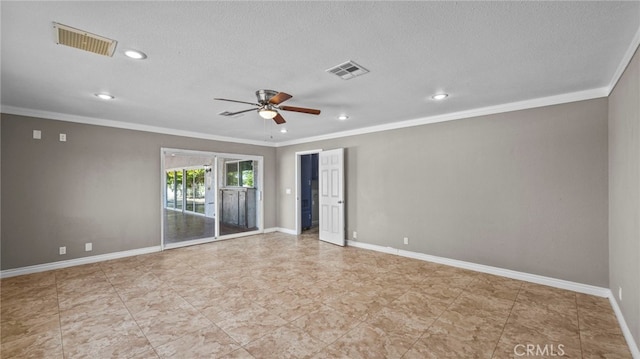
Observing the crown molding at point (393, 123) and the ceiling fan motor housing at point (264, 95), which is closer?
the ceiling fan motor housing at point (264, 95)

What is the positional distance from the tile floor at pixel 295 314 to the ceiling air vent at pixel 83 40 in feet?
8.39

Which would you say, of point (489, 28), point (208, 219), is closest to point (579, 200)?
point (489, 28)

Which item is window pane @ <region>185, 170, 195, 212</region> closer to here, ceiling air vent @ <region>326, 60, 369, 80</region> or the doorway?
the doorway

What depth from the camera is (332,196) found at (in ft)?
19.9

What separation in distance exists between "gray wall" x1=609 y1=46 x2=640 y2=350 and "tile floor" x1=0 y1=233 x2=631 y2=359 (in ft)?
1.30

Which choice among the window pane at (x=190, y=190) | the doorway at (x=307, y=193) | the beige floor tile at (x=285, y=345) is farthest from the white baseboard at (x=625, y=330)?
the window pane at (x=190, y=190)

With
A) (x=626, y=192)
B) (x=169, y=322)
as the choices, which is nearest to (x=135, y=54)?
(x=169, y=322)

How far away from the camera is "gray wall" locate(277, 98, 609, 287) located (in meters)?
3.33

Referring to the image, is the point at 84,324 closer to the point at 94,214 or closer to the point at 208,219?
the point at 94,214

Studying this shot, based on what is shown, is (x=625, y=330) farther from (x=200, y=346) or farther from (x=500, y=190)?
(x=200, y=346)

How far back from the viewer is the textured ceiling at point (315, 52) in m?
1.74

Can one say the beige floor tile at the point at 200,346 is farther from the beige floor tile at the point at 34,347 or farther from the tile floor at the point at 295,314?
the beige floor tile at the point at 34,347

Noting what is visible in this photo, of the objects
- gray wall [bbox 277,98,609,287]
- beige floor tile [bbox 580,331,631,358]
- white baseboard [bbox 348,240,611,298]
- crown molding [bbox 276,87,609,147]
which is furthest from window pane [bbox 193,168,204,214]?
beige floor tile [bbox 580,331,631,358]

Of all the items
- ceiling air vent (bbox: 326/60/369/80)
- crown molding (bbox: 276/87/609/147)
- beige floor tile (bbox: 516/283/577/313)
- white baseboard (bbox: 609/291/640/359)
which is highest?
ceiling air vent (bbox: 326/60/369/80)
